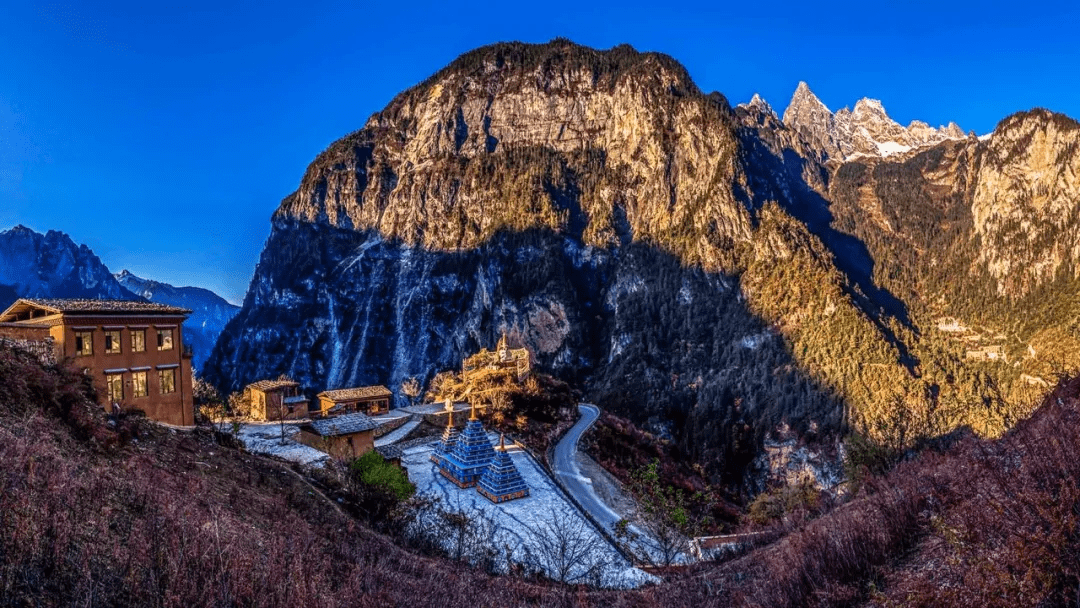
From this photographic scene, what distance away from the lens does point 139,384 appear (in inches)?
703

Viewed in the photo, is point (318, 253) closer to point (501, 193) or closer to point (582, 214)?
point (501, 193)

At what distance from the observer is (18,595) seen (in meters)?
3.77

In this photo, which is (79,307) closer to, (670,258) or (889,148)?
(670,258)

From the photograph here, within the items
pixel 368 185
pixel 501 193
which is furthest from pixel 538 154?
pixel 368 185

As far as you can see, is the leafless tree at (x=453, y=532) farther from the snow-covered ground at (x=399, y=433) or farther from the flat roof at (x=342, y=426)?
the snow-covered ground at (x=399, y=433)

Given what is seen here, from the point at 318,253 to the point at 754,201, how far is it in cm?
9403

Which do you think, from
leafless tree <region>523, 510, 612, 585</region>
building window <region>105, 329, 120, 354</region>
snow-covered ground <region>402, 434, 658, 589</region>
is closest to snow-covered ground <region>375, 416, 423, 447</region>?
snow-covered ground <region>402, 434, 658, 589</region>

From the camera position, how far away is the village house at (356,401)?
114 feet

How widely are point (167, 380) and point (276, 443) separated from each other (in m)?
6.11

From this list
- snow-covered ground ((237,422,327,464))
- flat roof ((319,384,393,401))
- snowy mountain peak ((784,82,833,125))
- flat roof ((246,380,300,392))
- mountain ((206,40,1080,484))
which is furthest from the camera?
snowy mountain peak ((784,82,833,125))

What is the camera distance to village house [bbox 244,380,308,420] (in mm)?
32781

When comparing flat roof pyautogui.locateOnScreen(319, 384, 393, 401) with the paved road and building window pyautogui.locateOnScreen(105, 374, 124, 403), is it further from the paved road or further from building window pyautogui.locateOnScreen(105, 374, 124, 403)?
building window pyautogui.locateOnScreen(105, 374, 124, 403)

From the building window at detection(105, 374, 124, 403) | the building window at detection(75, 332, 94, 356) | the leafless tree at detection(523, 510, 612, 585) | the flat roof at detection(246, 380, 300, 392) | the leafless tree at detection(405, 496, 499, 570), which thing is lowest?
the leafless tree at detection(523, 510, 612, 585)

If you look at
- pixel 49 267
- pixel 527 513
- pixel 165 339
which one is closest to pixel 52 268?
pixel 49 267
